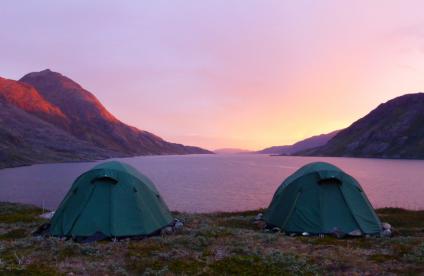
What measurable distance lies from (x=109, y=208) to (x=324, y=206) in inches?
450

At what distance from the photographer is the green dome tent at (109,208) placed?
19.6 m

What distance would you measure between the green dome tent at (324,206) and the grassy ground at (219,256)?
1350mm

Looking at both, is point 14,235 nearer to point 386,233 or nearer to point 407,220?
point 386,233

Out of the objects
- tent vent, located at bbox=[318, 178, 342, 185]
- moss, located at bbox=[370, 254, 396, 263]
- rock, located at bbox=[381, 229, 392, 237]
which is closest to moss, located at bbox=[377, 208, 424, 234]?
rock, located at bbox=[381, 229, 392, 237]

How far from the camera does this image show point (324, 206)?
21.2 meters

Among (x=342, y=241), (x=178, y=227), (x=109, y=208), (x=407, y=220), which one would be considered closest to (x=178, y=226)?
(x=178, y=227)

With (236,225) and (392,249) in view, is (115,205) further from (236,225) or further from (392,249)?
(392,249)

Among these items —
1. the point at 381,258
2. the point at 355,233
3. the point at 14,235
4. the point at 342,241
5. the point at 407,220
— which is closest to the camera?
the point at 381,258

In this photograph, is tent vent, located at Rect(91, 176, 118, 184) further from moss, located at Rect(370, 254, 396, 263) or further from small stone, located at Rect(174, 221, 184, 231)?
moss, located at Rect(370, 254, 396, 263)

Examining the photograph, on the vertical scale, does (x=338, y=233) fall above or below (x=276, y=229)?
above

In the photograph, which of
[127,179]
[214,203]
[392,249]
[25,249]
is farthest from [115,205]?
[214,203]

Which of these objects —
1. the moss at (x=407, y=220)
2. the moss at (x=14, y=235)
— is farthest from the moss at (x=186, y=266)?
the moss at (x=407, y=220)

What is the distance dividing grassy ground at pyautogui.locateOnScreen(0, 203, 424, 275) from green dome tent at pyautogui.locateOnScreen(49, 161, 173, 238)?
1307mm

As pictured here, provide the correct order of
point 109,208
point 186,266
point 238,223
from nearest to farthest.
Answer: point 186,266 < point 109,208 < point 238,223
